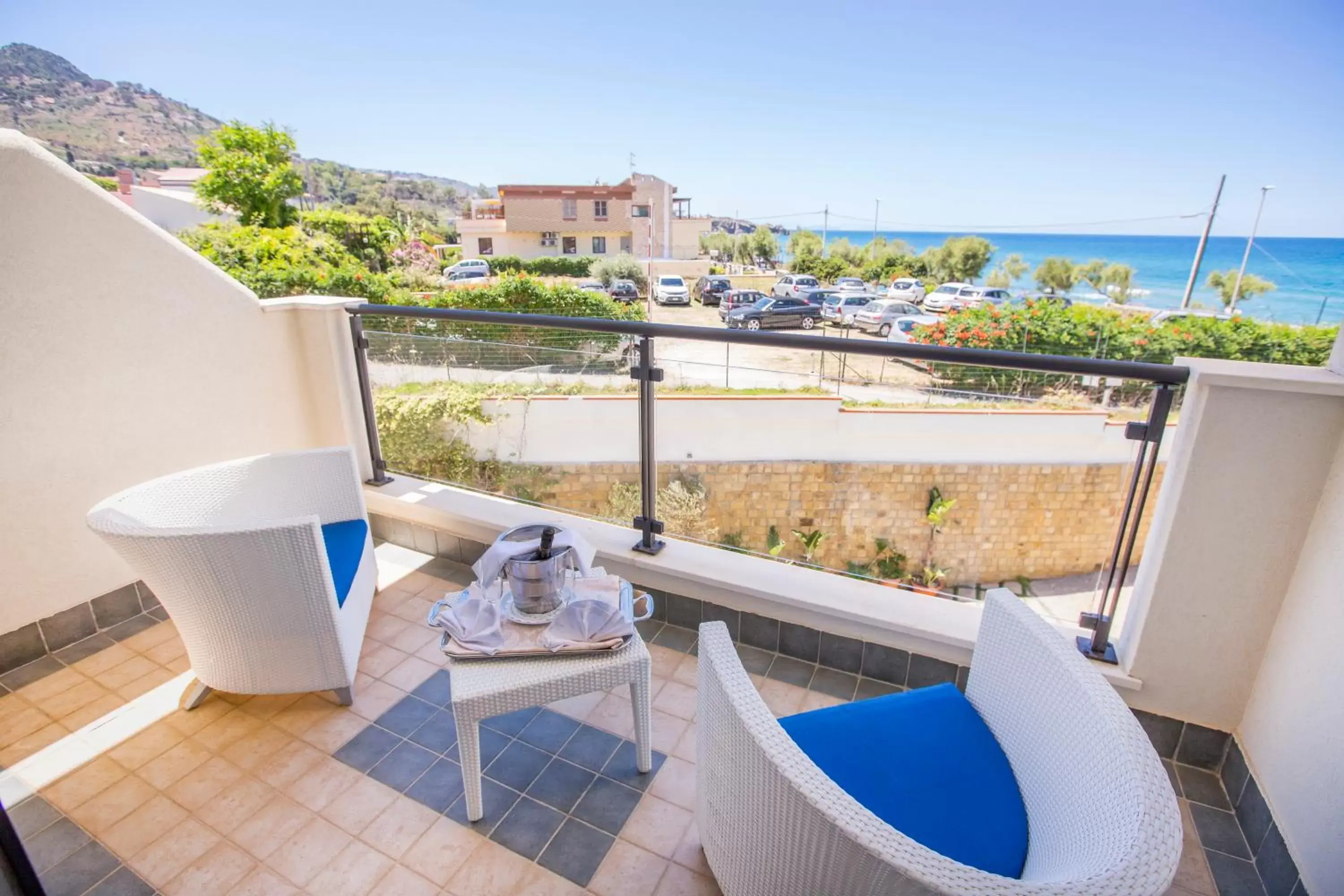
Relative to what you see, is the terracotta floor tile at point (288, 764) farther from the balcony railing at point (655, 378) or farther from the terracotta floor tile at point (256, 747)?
the balcony railing at point (655, 378)

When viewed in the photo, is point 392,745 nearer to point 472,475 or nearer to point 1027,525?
point 472,475

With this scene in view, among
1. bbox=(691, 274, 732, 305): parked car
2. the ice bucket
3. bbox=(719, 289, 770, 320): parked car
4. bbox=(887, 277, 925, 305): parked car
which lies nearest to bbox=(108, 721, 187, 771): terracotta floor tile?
the ice bucket

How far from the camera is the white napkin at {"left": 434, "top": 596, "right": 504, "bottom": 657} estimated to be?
157 centimetres

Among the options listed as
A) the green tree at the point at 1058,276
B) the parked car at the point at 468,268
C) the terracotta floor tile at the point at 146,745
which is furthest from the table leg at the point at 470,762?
the green tree at the point at 1058,276

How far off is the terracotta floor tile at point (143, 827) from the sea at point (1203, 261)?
3396cm

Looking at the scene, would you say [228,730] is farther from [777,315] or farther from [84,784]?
[777,315]

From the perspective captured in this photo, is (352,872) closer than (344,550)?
Yes

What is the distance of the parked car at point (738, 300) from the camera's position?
70.6ft

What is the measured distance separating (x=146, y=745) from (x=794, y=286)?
26117mm

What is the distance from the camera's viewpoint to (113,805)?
5.58ft

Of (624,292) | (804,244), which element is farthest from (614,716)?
(804,244)


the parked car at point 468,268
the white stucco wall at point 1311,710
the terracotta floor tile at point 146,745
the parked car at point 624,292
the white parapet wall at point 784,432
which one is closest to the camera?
the white stucco wall at point 1311,710

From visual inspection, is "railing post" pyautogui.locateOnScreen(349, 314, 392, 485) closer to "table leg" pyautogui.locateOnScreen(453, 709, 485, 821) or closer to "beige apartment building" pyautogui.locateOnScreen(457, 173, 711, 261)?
"table leg" pyautogui.locateOnScreen(453, 709, 485, 821)

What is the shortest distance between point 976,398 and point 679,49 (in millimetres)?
39012
